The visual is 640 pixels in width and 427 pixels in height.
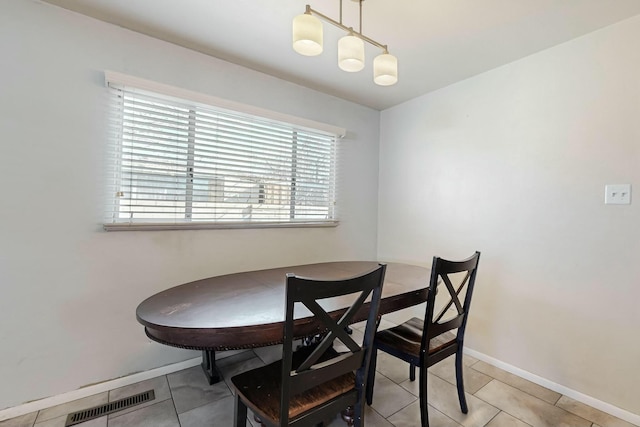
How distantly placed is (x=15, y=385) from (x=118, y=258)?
807 mm

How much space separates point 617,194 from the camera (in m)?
1.71

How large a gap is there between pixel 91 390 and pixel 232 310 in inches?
51.5

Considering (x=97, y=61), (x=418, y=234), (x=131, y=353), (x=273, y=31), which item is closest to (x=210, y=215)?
(x=131, y=353)

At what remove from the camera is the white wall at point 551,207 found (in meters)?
1.70

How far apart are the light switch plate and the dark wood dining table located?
118 cm

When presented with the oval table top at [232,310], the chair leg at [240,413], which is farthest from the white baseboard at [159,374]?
the chair leg at [240,413]

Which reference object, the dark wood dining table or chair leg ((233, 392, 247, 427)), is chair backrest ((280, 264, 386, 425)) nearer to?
the dark wood dining table

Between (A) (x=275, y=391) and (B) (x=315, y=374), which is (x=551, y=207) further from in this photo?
(A) (x=275, y=391)

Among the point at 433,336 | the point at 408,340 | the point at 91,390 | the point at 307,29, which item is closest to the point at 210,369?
the point at 91,390

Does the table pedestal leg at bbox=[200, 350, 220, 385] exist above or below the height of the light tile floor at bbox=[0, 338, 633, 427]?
above

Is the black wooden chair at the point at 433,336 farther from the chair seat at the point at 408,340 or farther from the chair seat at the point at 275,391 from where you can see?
the chair seat at the point at 275,391

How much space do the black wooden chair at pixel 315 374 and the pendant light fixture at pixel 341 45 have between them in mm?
1050

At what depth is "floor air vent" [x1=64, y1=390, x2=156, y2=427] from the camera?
1.56 meters

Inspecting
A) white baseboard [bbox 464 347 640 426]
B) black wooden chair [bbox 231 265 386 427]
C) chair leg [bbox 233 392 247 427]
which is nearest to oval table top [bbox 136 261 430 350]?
black wooden chair [bbox 231 265 386 427]
